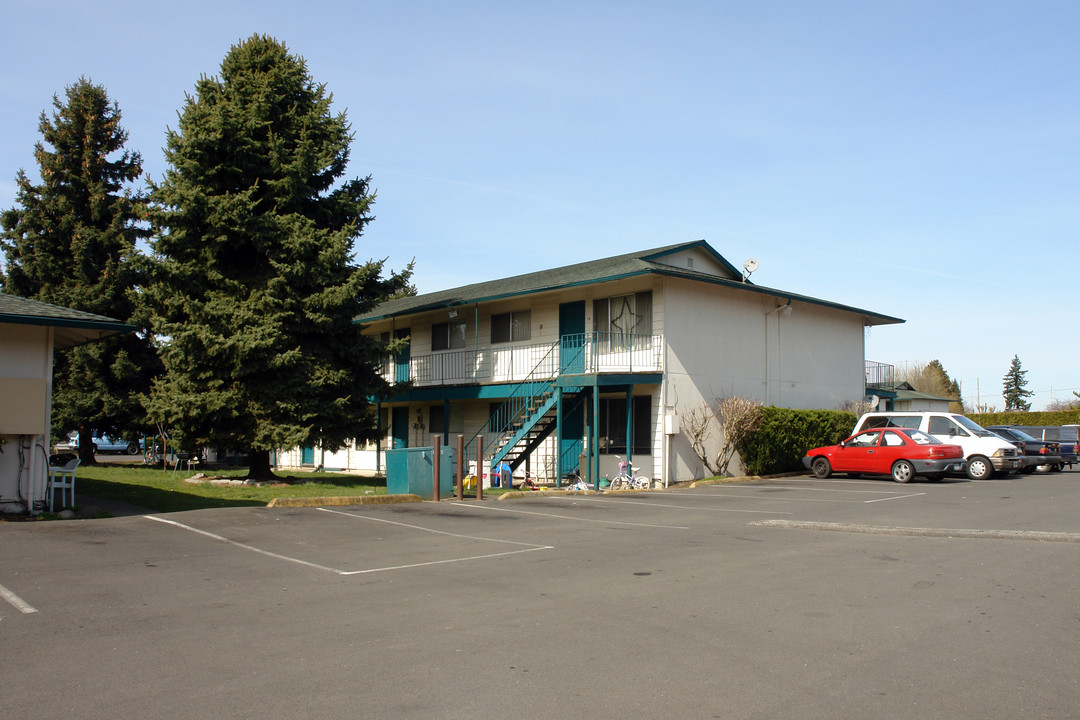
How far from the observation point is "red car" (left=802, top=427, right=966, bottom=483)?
21750 millimetres

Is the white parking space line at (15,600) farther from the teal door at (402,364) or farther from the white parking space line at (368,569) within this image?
the teal door at (402,364)

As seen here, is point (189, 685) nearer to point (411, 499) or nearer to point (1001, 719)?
point (1001, 719)

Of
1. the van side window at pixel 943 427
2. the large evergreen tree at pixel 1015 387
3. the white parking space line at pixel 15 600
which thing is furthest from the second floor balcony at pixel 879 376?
the large evergreen tree at pixel 1015 387

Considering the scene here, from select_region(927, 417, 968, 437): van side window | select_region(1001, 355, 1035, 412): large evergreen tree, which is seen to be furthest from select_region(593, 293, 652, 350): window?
select_region(1001, 355, 1035, 412): large evergreen tree

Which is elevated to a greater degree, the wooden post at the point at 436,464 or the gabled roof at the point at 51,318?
the gabled roof at the point at 51,318

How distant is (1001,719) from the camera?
4.72 metres

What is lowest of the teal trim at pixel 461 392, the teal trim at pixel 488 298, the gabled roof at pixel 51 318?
the teal trim at pixel 461 392

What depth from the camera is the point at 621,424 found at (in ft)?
79.8

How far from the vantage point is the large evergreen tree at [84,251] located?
29438mm

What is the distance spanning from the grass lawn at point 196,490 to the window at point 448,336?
6.12 m

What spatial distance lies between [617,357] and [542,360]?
207 centimetres

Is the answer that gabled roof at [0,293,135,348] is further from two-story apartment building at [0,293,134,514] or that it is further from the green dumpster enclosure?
the green dumpster enclosure

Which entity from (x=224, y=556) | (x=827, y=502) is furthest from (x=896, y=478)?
(x=224, y=556)

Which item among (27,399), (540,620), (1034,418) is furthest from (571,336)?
(1034,418)
